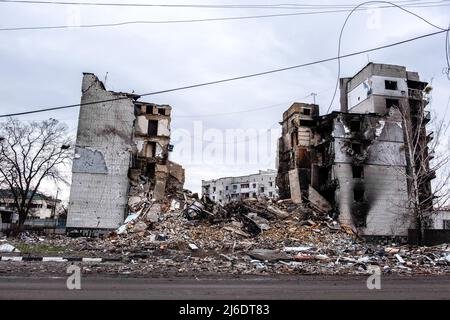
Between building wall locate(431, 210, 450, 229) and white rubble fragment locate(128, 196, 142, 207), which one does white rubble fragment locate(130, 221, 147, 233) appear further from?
building wall locate(431, 210, 450, 229)

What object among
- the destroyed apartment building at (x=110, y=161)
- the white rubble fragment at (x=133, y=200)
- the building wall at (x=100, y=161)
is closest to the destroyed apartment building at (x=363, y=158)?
the destroyed apartment building at (x=110, y=161)

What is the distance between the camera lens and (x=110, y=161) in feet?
121

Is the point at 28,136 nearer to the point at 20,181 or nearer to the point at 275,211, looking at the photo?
the point at 20,181

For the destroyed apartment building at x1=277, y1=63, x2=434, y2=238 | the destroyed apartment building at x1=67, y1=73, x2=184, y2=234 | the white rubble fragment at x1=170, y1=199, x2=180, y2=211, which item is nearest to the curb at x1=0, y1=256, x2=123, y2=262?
the white rubble fragment at x1=170, y1=199, x2=180, y2=211

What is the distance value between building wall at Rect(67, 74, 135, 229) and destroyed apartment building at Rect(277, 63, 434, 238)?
1776 cm

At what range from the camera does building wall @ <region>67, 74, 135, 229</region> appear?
35.4 m

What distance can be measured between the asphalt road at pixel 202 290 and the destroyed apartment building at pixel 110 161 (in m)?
26.6

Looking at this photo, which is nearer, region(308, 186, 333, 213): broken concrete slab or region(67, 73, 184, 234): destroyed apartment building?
region(67, 73, 184, 234): destroyed apartment building

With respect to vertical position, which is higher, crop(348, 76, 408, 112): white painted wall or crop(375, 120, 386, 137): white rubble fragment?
crop(348, 76, 408, 112): white painted wall

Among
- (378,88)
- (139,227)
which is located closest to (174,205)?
(139,227)

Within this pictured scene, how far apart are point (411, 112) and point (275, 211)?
73.3ft

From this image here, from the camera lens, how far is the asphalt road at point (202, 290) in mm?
7258

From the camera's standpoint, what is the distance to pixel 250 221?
3108 cm
